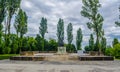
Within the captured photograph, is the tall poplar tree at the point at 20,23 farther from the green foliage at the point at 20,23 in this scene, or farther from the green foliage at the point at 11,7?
the green foliage at the point at 11,7

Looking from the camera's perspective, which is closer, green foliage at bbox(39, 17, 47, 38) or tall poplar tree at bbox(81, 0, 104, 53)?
tall poplar tree at bbox(81, 0, 104, 53)

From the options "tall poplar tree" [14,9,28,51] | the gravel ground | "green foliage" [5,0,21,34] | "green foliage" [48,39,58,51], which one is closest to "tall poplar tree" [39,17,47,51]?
"green foliage" [48,39,58,51]

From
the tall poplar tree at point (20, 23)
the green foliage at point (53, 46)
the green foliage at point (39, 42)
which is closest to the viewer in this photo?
the tall poplar tree at point (20, 23)

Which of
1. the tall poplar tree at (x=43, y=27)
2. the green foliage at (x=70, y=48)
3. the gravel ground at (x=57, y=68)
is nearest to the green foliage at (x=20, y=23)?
the tall poplar tree at (x=43, y=27)

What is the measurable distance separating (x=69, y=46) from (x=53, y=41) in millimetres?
5385

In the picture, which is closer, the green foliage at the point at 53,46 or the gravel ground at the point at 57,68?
the gravel ground at the point at 57,68

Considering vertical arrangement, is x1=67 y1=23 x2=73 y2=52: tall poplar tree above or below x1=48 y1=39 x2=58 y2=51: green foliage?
above

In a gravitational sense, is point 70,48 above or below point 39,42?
below

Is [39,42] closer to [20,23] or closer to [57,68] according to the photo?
[20,23]

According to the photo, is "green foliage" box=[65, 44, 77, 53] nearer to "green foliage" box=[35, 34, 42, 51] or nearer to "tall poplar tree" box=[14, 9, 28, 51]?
"green foliage" box=[35, 34, 42, 51]

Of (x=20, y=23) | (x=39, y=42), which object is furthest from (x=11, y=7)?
(x=39, y=42)

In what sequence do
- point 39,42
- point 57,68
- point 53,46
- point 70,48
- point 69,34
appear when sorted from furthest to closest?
point 69,34 < point 70,48 < point 53,46 < point 39,42 < point 57,68

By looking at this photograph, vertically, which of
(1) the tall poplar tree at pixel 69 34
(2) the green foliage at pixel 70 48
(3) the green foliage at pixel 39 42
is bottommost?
(2) the green foliage at pixel 70 48

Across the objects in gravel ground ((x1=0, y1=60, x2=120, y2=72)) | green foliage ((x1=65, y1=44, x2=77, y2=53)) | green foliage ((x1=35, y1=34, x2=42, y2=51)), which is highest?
green foliage ((x1=35, y1=34, x2=42, y2=51))
